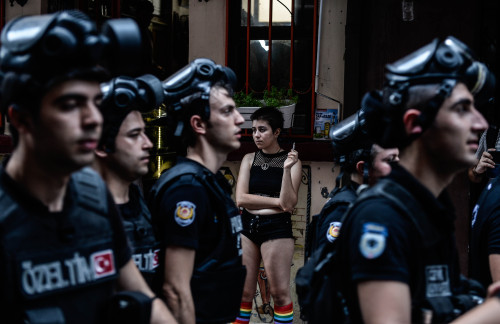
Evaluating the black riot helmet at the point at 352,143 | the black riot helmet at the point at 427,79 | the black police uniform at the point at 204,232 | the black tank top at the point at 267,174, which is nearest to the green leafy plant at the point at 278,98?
the black tank top at the point at 267,174

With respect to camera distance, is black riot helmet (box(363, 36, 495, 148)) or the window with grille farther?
the window with grille

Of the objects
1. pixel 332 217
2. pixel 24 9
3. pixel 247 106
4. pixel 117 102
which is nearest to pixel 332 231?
pixel 332 217

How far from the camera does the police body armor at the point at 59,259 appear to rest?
1758 millimetres

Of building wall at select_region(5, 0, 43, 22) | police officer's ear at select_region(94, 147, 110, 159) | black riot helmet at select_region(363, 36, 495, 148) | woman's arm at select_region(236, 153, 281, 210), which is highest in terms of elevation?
building wall at select_region(5, 0, 43, 22)

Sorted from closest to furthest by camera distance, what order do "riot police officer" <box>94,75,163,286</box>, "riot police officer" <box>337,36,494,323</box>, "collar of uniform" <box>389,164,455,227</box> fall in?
1. "riot police officer" <box>337,36,494,323</box>
2. "collar of uniform" <box>389,164,455,227</box>
3. "riot police officer" <box>94,75,163,286</box>

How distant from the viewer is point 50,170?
6.13 ft

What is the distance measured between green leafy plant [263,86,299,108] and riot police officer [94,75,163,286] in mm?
3554

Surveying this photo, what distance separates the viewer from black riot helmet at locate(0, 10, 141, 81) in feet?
5.89

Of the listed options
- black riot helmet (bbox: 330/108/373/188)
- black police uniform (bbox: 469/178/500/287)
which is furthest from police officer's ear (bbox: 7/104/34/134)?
black police uniform (bbox: 469/178/500/287)

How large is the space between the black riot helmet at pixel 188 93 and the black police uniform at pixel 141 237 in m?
0.66

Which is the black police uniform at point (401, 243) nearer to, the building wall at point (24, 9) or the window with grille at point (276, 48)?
the window with grille at point (276, 48)

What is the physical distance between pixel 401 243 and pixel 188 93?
6.65 ft

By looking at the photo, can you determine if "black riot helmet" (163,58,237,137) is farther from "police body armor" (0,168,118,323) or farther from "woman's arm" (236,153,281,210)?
"woman's arm" (236,153,281,210)

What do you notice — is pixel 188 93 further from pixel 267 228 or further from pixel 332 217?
pixel 267 228
